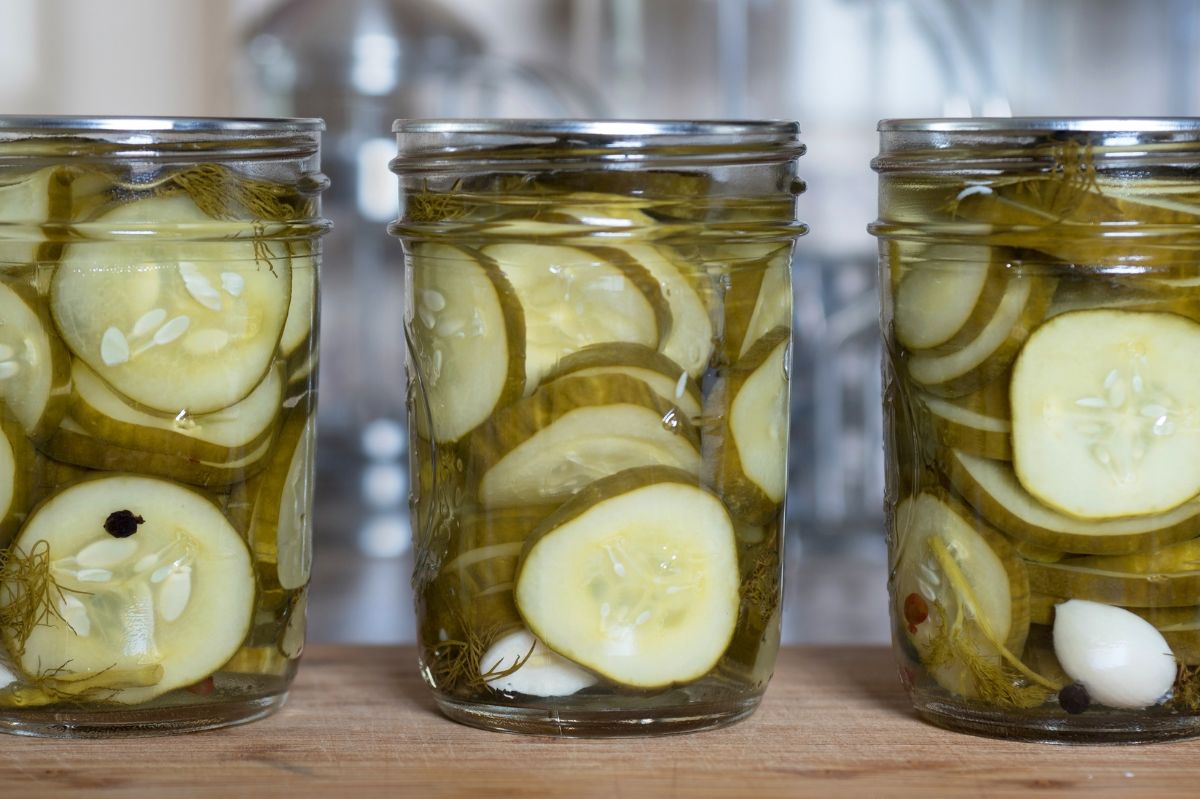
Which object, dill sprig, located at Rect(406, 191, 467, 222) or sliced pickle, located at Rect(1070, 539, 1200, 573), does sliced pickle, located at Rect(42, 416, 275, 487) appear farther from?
sliced pickle, located at Rect(1070, 539, 1200, 573)

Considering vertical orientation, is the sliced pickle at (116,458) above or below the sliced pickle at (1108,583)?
above

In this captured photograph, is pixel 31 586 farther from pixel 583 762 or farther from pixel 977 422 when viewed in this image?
pixel 977 422

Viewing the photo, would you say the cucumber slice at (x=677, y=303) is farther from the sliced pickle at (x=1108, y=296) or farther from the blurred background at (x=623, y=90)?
the blurred background at (x=623, y=90)

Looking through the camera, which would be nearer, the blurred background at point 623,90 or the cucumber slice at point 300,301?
the cucumber slice at point 300,301

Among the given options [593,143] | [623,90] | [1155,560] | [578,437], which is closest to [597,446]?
[578,437]

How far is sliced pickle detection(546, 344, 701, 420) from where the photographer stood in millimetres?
562

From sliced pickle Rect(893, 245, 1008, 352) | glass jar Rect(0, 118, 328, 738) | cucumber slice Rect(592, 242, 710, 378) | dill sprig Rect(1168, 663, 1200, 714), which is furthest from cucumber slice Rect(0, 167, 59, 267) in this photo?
dill sprig Rect(1168, 663, 1200, 714)

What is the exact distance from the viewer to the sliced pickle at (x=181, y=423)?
57 cm

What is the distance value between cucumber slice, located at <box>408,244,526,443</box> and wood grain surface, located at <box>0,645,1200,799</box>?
0.41 feet

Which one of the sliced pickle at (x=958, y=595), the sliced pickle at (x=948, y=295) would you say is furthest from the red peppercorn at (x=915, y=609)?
the sliced pickle at (x=948, y=295)

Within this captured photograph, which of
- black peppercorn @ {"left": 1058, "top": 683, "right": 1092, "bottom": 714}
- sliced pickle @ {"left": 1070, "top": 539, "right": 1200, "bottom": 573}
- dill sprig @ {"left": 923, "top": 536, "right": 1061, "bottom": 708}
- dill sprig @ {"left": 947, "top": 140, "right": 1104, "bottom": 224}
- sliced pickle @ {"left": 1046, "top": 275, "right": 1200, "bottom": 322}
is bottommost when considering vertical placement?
black peppercorn @ {"left": 1058, "top": 683, "right": 1092, "bottom": 714}

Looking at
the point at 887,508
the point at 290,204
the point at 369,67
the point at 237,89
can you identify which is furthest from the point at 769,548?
the point at 237,89

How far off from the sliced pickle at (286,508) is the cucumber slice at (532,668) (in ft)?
0.32

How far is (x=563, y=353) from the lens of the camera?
0.56 m
